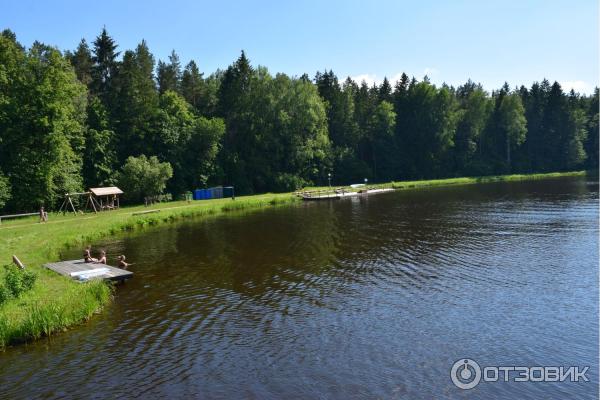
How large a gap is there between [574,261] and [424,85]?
106586mm

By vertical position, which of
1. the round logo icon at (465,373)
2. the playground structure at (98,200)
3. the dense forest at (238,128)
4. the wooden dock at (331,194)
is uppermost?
the dense forest at (238,128)

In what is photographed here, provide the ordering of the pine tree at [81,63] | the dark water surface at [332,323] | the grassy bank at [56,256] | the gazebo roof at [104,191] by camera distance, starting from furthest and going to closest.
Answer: the pine tree at [81,63], the gazebo roof at [104,191], the grassy bank at [56,256], the dark water surface at [332,323]

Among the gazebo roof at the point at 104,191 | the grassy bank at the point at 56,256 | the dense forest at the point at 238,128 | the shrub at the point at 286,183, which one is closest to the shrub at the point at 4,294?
the grassy bank at the point at 56,256

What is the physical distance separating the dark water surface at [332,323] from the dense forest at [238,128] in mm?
35065

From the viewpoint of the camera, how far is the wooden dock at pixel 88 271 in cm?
2691

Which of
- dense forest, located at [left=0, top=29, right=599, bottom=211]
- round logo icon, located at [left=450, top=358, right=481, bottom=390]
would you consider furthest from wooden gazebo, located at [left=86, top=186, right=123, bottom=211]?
round logo icon, located at [left=450, top=358, right=481, bottom=390]

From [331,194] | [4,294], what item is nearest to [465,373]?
[4,294]

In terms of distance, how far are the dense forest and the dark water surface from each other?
115ft

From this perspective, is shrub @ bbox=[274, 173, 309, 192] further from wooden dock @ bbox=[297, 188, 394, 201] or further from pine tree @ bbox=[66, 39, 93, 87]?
pine tree @ bbox=[66, 39, 93, 87]

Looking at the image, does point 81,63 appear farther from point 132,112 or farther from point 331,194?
point 331,194

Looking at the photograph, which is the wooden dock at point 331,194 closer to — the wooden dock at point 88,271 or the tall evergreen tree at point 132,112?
the tall evergreen tree at point 132,112

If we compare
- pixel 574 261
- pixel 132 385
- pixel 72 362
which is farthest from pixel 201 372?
pixel 574 261

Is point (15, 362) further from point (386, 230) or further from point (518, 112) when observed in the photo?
point (518, 112)

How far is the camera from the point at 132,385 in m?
15.2
